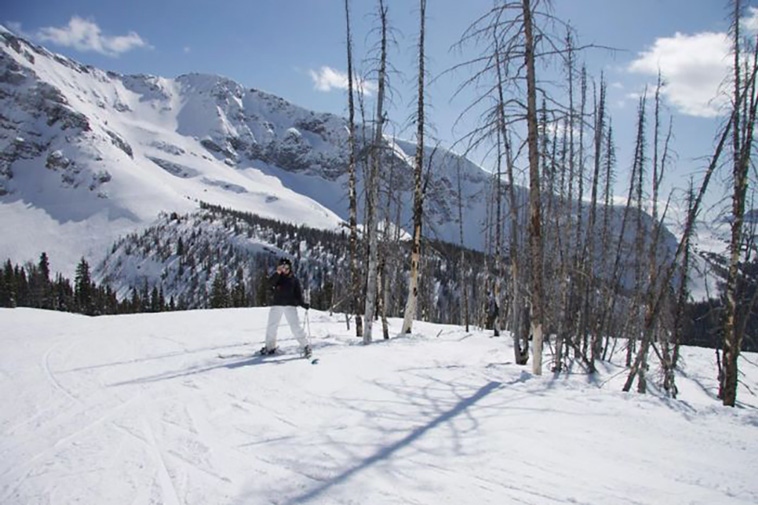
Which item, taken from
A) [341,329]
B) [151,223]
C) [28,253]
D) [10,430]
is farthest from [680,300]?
[28,253]

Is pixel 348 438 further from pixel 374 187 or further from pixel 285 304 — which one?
pixel 374 187

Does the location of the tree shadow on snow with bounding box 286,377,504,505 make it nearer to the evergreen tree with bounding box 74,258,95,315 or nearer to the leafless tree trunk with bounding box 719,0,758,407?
the leafless tree trunk with bounding box 719,0,758,407

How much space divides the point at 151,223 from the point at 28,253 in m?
46.6

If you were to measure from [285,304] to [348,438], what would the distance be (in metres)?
4.81

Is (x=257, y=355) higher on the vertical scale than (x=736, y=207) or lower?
lower

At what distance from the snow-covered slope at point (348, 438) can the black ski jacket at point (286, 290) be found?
133 cm

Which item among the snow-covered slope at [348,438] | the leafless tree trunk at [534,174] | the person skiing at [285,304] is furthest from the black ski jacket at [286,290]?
the leafless tree trunk at [534,174]

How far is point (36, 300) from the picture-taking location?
7344 cm

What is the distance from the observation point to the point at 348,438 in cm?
464

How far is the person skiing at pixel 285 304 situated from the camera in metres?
9.05

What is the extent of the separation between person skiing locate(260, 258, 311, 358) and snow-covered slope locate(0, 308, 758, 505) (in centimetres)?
85

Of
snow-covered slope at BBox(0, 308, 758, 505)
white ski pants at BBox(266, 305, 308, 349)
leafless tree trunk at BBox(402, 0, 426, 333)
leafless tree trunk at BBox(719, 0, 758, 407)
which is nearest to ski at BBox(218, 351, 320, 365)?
white ski pants at BBox(266, 305, 308, 349)

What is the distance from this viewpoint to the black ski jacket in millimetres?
9133

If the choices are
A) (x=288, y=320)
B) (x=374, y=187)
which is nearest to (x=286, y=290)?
(x=288, y=320)
